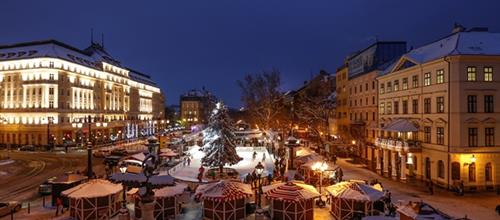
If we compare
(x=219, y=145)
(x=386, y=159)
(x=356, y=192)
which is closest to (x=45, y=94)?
(x=219, y=145)

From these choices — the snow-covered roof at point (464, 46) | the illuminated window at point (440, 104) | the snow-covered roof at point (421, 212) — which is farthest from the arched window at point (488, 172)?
the snow-covered roof at point (421, 212)

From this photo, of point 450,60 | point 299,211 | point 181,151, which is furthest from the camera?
point 181,151

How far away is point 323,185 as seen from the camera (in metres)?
32.2

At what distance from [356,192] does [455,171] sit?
15.8 metres

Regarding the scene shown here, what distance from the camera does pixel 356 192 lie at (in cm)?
2112

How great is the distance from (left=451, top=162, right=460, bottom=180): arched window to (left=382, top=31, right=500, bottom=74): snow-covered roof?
930 centimetres

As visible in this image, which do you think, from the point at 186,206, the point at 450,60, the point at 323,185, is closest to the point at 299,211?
the point at 186,206

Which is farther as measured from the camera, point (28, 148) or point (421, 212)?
point (28, 148)

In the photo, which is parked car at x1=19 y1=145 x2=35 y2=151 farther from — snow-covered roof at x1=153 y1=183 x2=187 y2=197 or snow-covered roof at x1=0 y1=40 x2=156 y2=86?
snow-covered roof at x1=153 y1=183 x2=187 y2=197

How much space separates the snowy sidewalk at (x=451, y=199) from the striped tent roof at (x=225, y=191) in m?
8.66

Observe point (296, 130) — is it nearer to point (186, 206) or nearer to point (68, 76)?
point (68, 76)

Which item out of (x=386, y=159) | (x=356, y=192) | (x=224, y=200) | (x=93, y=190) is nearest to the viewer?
Answer: (x=224, y=200)

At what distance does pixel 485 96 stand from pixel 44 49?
7420 cm

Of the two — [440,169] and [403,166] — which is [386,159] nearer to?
[403,166]
